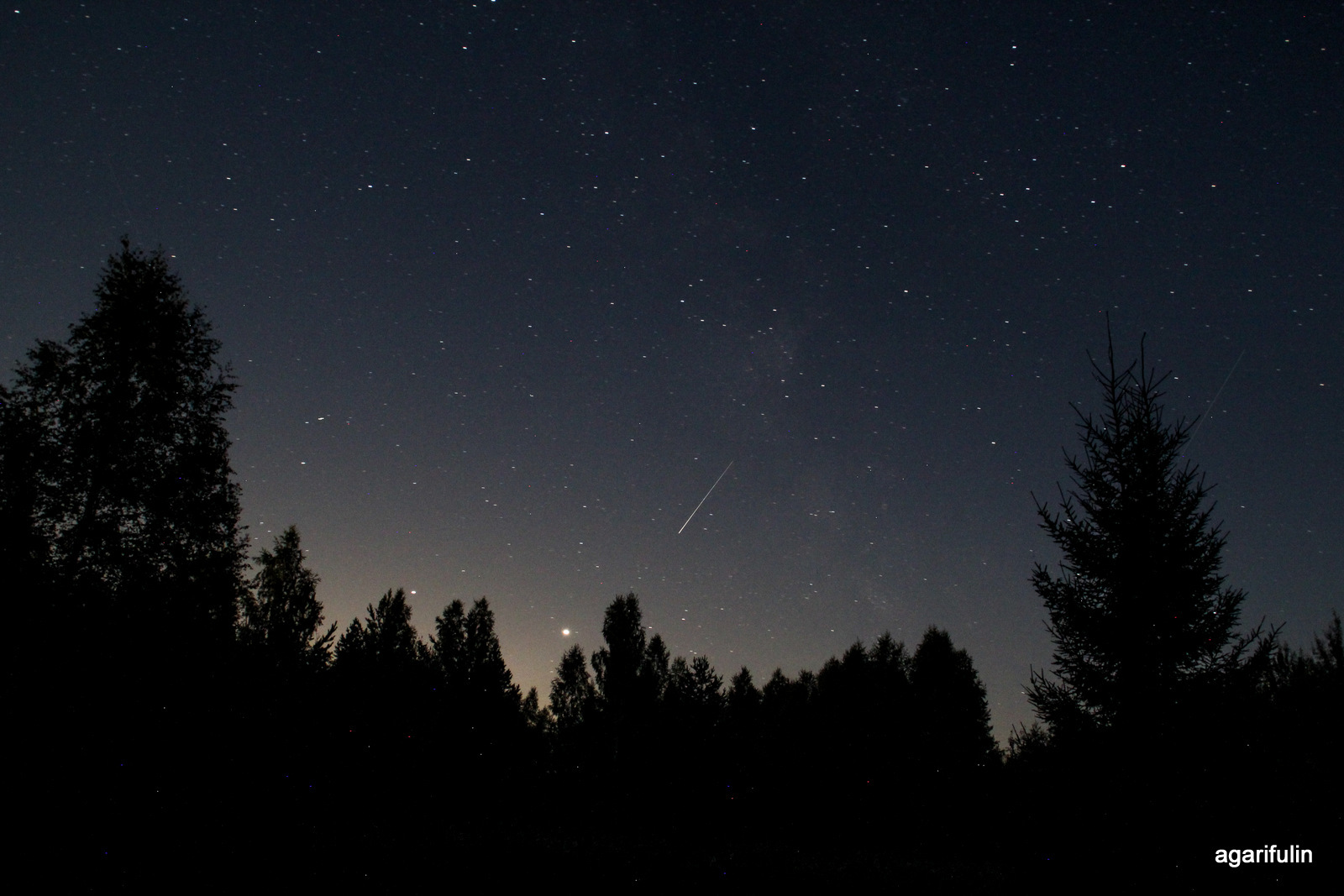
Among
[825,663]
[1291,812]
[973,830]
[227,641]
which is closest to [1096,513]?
[1291,812]

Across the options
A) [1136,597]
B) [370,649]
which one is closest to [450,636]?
[370,649]

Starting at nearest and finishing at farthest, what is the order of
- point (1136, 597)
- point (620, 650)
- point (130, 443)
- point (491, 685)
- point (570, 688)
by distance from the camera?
point (1136, 597) → point (130, 443) → point (491, 685) → point (620, 650) → point (570, 688)

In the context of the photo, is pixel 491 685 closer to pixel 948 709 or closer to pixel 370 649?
pixel 370 649

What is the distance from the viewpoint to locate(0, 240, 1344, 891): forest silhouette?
803 centimetres

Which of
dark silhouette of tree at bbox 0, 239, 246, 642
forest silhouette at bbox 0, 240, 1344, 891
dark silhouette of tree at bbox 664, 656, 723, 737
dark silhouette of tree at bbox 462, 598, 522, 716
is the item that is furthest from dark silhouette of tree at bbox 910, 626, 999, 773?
dark silhouette of tree at bbox 0, 239, 246, 642

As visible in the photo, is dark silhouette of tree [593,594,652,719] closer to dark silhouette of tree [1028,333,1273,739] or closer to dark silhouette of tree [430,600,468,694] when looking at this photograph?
dark silhouette of tree [430,600,468,694]

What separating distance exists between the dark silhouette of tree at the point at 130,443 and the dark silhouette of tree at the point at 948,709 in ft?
101

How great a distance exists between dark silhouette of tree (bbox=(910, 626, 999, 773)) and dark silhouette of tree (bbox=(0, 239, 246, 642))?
101ft

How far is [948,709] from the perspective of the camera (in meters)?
36.9

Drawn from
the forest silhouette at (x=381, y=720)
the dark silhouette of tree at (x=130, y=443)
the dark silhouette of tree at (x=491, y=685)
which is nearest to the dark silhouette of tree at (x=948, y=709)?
the forest silhouette at (x=381, y=720)

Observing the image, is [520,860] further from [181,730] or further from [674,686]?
[674,686]

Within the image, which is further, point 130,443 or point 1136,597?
point 130,443

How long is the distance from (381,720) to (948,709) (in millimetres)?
33026

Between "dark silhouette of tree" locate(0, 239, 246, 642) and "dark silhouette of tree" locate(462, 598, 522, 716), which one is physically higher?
"dark silhouette of tree" locate(0, 239, 246, 642)
